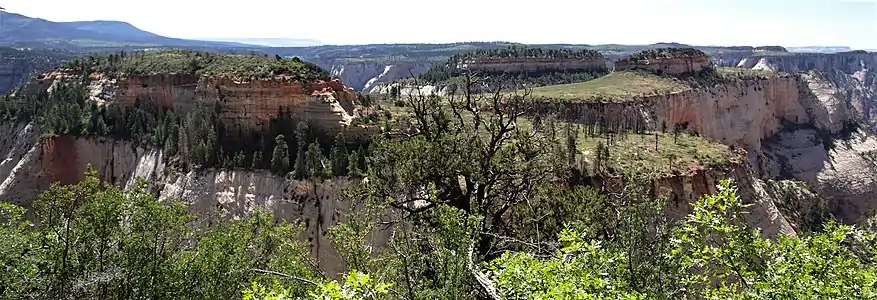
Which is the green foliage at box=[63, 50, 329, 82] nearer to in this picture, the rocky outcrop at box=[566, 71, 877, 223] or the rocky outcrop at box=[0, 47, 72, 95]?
the rocky outcrop at box=[566, 71, 877, 223]

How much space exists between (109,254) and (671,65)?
94.0 meters

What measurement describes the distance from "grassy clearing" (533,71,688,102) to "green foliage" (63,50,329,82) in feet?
120

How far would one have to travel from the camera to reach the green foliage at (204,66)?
39750mm

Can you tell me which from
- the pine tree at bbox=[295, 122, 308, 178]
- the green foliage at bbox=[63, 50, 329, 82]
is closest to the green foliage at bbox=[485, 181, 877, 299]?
the pine tree at bbox=[295, 122, 308, 178]

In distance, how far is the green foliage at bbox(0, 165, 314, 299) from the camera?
1148 cm

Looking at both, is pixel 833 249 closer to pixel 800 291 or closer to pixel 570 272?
pixel 800 291

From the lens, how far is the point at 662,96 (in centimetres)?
7700

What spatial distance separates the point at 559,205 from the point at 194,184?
24.7 meters

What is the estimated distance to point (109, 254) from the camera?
1202 cm

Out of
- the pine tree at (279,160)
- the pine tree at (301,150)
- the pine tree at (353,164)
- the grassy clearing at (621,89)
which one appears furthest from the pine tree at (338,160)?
the grassy clearing at (621,89)

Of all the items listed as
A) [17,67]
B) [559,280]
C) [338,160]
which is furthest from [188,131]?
[17,67]

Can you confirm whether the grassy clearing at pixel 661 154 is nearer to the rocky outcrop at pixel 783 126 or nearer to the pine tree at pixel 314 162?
the pine tree at pixel 314 162

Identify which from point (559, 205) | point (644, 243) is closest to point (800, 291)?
point (644, 243)

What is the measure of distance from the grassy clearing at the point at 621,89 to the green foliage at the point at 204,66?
36.5 metres
